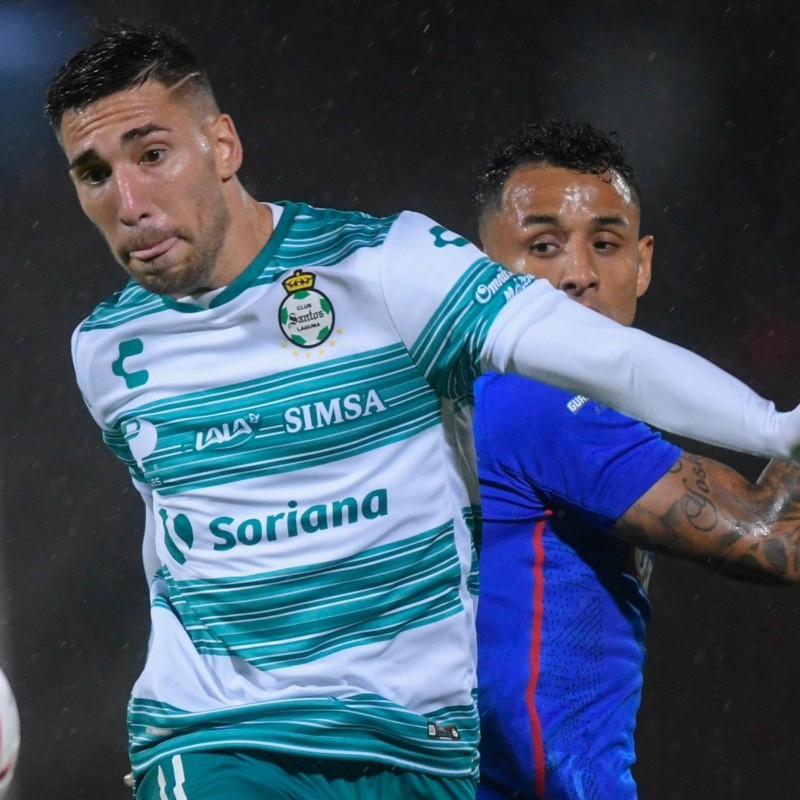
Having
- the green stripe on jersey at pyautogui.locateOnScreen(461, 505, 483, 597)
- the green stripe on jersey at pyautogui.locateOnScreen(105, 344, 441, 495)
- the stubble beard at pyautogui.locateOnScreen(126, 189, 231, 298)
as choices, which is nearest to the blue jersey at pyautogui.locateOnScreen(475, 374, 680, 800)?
the green stripe on jersey at pyautogui.locateOnScreen(461, 505, 483, 597)

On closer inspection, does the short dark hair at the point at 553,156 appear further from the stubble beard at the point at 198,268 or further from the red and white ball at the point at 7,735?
the red and white ball at the point at 7,735

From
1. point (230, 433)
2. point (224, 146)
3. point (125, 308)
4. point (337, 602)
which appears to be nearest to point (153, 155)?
point (224, 146)

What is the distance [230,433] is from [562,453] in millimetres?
535

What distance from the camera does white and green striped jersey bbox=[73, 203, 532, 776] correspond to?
76.3 inches

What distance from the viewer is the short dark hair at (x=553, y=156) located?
2.67 m

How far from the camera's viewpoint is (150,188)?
203 cm

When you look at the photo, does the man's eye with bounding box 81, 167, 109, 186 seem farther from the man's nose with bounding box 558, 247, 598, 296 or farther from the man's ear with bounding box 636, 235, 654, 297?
the man's ear with bounding box 636, 235, 654, 297

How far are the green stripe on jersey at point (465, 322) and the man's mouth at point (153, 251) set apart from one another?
14.7 inches

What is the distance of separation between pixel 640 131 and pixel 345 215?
2.42 metres

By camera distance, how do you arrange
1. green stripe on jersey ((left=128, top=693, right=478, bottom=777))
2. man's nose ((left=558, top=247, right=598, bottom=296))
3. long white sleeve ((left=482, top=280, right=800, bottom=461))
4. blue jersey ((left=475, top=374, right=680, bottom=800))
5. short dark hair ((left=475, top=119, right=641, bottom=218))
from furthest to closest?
short dark hair ((left=475, top=119, right=641, bottom=218)), man's nose ((left=558, top=247, right=598, bottom=296)), blue jersey ((left=475, top=374, right=680, bottom=800)), green stripe on jersey ((left=128, top=693, right=478, bottom=777)), long white sleeve ((left=482, top=280, right=800, bottom=461))

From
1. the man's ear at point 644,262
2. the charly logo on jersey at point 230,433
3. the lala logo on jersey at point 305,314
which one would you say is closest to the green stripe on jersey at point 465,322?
the lala logo on jersey at point 305,314

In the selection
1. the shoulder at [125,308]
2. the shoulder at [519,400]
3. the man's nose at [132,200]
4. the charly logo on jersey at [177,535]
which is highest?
the man's nose at [132,200]

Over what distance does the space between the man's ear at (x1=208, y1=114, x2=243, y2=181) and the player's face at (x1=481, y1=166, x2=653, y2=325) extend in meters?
0.61

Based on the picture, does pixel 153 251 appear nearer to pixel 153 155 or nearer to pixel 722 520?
pixel 153 155
